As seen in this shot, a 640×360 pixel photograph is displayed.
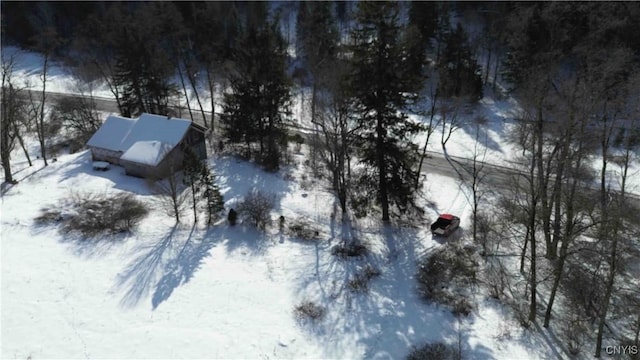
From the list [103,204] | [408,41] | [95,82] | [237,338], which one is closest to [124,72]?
[95,82]

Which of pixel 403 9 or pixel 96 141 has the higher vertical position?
pixel 403 9

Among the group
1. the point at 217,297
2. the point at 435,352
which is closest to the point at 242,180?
the point at 217,297

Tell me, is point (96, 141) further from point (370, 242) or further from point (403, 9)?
point (403, 9)

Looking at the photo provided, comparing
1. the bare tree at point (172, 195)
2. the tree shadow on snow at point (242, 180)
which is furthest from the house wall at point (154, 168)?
the tree shadow on snow at point (242, 180)

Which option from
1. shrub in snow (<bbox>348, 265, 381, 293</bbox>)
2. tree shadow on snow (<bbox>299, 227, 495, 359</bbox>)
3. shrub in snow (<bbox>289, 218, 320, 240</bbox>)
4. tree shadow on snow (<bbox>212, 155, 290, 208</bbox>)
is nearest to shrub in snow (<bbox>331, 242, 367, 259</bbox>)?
tree shadow on snow (<bbox>299, 227, 495, 359</bbox>)

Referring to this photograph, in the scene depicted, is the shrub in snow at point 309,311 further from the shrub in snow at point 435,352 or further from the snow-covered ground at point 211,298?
the shrub in snow at point 435,352

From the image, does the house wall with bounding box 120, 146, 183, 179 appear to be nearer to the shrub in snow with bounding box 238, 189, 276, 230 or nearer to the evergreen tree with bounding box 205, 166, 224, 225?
the evergreen tree with bounding box 205, 166, 224, 225
